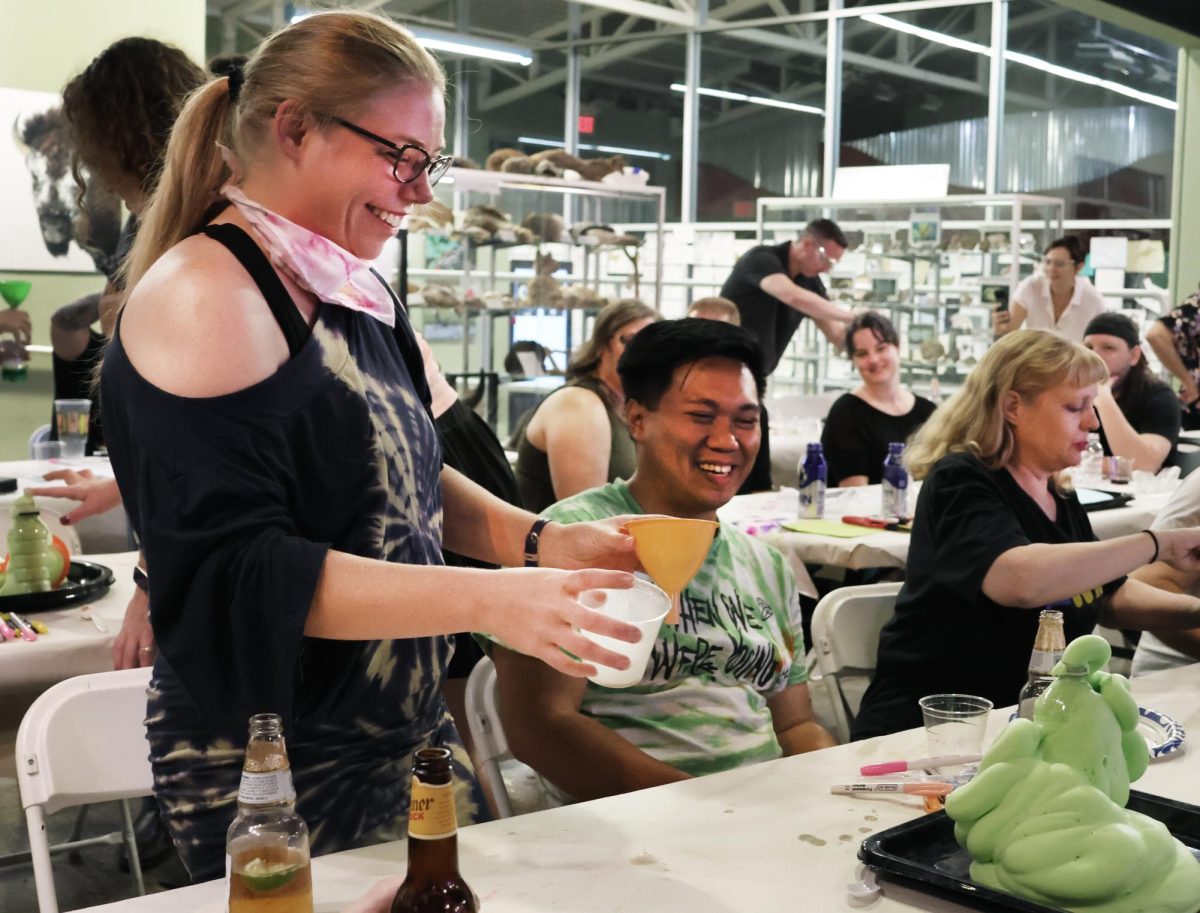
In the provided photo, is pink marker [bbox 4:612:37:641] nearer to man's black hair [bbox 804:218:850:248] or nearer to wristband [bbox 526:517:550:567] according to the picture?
wristband [bbox 526:517:550:567]

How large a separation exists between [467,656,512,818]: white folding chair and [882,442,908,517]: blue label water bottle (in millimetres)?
2734

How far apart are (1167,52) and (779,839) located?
1029 cm

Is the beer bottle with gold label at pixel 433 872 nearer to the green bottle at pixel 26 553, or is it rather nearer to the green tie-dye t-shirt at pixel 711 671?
the green tie-dye t-shirt at pixel 711 671

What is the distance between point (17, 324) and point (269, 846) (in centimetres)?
719

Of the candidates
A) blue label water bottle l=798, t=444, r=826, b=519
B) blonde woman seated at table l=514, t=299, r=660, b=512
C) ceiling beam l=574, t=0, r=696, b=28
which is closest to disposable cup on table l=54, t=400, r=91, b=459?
blonde woman seated at table l=514, t=299, r=660, b=512

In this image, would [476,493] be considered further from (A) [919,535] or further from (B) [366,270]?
(A) [919,535]

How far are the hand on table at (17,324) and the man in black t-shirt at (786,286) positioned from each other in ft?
13.7

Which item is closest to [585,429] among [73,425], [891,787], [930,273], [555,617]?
[891,787]

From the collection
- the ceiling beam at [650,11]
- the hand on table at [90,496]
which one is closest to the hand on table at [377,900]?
the hand on table at [90,496]

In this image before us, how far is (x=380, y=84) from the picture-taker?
1.58m

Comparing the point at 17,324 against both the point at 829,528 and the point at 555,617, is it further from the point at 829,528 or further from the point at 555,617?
the point at 555,617

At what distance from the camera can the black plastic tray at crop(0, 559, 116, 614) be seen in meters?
2.95

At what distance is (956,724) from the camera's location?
1926 mm

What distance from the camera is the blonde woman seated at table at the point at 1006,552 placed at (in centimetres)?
272
